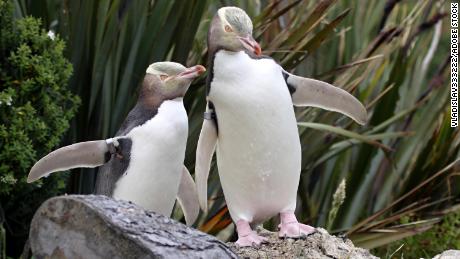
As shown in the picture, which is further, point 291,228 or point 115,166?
point 115,166

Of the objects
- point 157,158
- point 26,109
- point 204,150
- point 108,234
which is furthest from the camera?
point 26,109

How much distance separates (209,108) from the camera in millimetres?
4051

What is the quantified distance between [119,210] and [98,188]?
1.41 m

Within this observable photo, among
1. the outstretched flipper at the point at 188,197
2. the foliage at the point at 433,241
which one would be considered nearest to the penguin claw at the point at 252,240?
the outstretched flipper at the point at 188,197

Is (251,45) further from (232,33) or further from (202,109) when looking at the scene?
(202,109)

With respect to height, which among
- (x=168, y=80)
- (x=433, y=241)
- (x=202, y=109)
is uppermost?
(x=168, y=80)

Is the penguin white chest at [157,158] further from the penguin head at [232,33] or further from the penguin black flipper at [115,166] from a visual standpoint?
A: the penguin head at [232,33]

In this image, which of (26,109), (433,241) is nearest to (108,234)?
(26,109)

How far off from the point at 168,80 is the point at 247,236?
2.40 feet

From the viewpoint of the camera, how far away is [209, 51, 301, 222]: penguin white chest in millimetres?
3877

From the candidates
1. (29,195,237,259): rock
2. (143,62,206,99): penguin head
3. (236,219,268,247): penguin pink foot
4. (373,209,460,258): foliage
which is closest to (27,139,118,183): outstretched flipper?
(143,62,206,99): penguin head

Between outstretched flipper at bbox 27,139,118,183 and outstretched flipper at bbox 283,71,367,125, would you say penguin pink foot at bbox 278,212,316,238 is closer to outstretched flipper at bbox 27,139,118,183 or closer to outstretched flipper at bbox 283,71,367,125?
outstretched flipper at bbox 283,71,367,125

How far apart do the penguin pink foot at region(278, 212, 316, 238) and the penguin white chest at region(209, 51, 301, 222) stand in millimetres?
50

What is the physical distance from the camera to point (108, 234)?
9.32 ft
